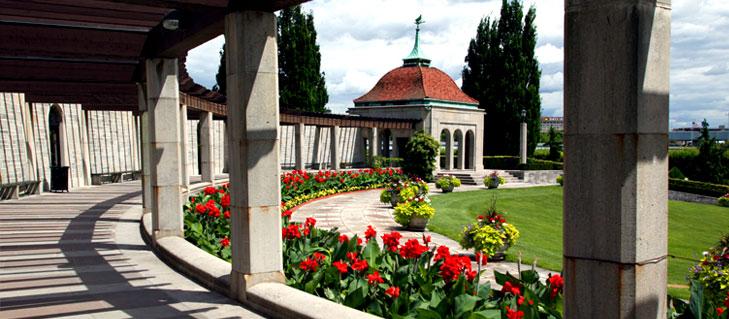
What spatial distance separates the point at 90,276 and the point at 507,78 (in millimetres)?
46451

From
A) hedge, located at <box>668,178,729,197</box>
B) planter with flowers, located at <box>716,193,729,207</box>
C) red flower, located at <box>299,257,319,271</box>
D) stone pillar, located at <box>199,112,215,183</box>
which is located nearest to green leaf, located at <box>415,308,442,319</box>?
red flower, located at <box>299,257,319,271</box>

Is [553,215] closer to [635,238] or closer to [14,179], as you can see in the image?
[14,179]

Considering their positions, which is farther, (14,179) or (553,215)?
(553,215)

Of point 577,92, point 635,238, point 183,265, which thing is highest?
point 577,92

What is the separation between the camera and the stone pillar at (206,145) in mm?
24828

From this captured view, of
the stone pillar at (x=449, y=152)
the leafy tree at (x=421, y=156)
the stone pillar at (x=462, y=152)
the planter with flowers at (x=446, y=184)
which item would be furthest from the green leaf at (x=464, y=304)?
the stone pillar at (x=462, y=152)

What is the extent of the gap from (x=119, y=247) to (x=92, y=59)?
449cm

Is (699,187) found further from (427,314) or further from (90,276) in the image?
(90,276)

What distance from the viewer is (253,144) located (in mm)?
7293

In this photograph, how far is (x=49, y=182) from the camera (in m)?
25.7

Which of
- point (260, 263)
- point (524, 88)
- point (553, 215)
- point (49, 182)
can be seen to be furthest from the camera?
point (524, 88)

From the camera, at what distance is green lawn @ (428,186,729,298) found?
587 inches

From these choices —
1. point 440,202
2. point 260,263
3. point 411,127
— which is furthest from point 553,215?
point 260,263

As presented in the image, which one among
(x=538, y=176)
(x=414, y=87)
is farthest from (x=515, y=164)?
(x=414, y=87)
